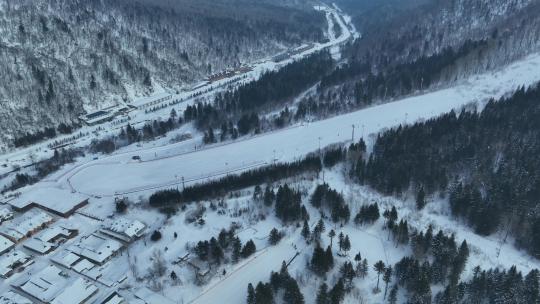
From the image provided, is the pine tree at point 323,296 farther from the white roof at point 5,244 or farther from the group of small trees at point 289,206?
the white roof at point 5,244

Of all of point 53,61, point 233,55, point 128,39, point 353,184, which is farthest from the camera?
point 233,55

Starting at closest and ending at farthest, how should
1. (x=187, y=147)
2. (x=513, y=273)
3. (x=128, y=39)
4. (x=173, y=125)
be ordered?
(x=513, y=273)
(x=187, y=147)
(x=173, y=125)
(x=128, y=39)

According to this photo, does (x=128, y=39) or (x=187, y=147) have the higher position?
(x=128, y=39)

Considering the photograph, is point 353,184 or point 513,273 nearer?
point 513,273

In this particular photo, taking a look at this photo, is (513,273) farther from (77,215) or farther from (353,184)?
(77,215)

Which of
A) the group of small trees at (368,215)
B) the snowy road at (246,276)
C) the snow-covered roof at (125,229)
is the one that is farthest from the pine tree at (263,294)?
the snow-covered roof at (125,229)

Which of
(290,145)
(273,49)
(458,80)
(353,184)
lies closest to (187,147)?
(290,145)

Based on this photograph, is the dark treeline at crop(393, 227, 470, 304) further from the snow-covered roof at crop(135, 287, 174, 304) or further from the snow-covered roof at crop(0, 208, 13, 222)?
the snow-covered roof at crop(0, 208, 13, 222)

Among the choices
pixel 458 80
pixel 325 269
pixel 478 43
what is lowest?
pixel 325 269
